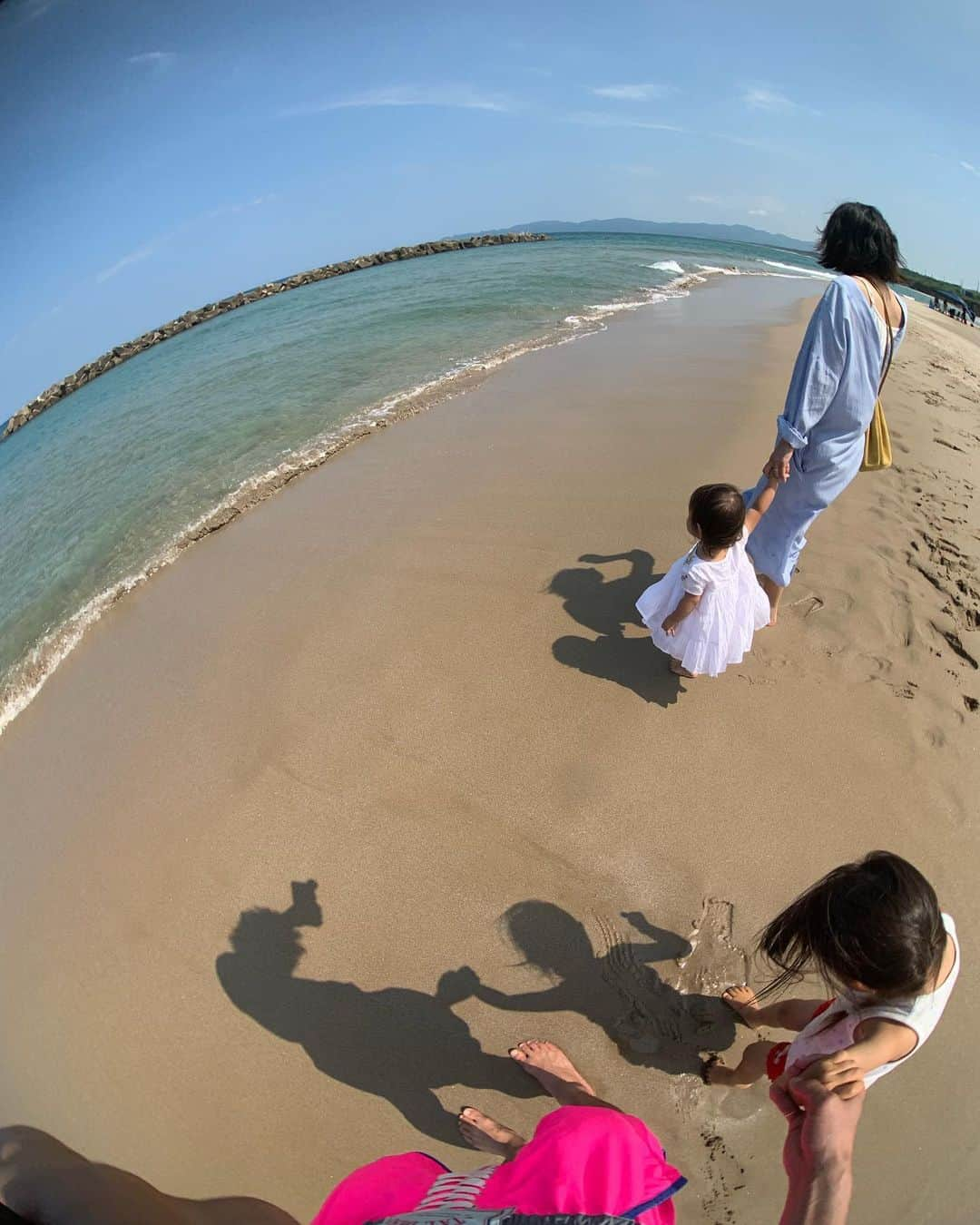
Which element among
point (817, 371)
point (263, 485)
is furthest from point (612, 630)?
point (263, 485)

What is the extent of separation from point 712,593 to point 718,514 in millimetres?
391

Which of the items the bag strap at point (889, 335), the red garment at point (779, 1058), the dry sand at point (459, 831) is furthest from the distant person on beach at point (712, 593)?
the red garment at point (779, 1058)

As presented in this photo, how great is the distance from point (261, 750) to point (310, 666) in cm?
59

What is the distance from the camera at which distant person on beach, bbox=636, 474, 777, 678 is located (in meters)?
2.49

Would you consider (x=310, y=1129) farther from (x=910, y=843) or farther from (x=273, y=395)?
(x=273, y=395)

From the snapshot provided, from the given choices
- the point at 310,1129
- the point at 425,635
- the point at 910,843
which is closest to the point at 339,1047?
the point at 310,1129

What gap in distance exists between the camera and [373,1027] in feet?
6.75

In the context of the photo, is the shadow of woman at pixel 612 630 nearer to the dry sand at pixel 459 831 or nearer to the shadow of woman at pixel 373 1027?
the dry sand at pixel 459 831

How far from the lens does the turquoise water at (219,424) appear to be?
548 cm

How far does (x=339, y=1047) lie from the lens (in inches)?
79.5

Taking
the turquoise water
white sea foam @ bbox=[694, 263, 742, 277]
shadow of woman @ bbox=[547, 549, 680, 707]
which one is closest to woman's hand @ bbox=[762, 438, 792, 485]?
shadow of woman @ bbox=[547, 549, 680, 707]

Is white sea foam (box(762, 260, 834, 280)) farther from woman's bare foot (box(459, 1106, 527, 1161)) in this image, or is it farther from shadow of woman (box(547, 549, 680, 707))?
woman's bare foot (box(459, 1106, 527, 1161))

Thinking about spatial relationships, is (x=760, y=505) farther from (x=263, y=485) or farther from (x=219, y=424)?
(x=219, y=424)

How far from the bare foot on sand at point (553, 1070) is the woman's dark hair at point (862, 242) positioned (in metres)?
3.09
